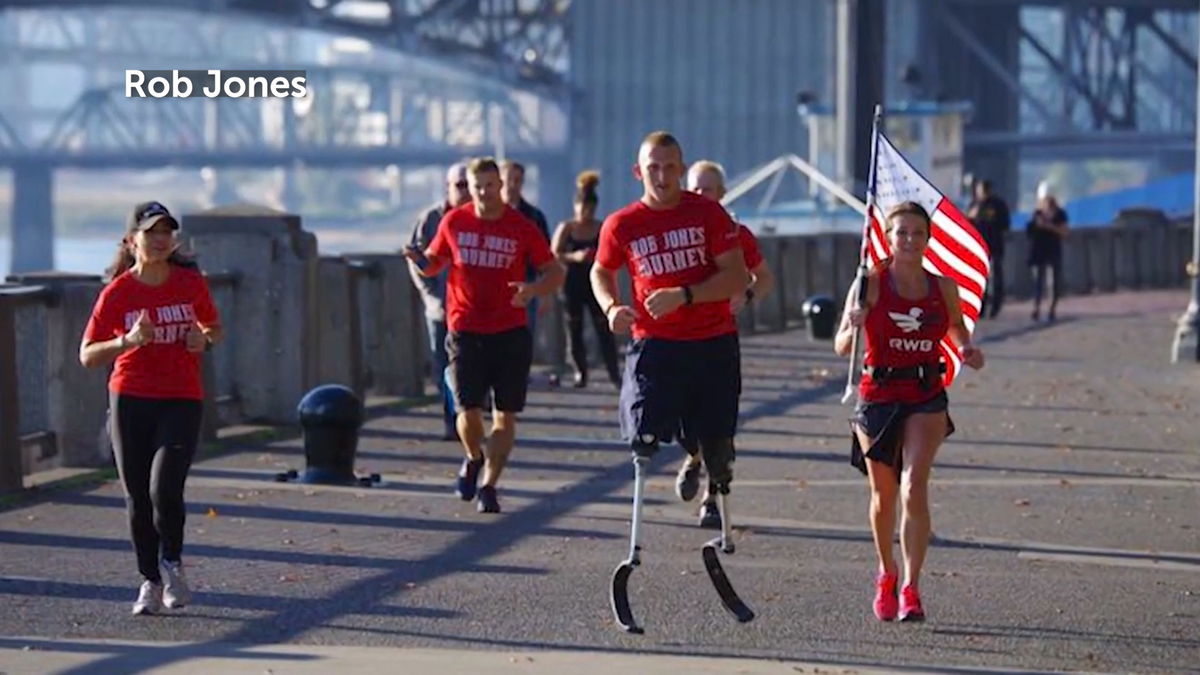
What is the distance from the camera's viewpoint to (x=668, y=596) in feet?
32.8

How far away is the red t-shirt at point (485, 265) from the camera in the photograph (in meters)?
12.7

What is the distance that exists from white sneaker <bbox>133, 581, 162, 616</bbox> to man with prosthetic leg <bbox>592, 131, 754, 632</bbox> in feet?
5.67

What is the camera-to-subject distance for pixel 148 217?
9.48 metres

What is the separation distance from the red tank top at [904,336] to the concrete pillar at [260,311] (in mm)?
8252

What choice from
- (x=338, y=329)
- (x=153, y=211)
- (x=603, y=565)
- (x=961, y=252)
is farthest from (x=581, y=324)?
(x=153, y=211)

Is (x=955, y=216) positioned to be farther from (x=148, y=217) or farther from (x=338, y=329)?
(x=338, y=329)

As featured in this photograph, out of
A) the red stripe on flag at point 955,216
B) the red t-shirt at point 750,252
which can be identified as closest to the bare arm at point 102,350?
the red t-shirt at point 750,252

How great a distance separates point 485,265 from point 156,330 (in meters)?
3.41

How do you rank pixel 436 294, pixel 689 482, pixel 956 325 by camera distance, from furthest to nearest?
pixel 436 294
pixel 689 482
pixel 956 325

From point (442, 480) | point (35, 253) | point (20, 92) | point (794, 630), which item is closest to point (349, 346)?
point (442, 480)

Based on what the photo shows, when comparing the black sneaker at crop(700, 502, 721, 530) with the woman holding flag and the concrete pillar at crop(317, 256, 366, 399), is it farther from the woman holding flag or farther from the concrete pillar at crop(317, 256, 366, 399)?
the concrete pillar at crop(317, 256, 366, 399)

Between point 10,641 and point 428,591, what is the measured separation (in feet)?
5.98

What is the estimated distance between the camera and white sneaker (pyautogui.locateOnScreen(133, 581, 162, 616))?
9.41 m

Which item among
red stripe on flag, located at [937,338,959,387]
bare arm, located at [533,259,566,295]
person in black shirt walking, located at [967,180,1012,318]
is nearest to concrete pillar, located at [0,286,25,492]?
bare arm, located at [533,259,566,295]
